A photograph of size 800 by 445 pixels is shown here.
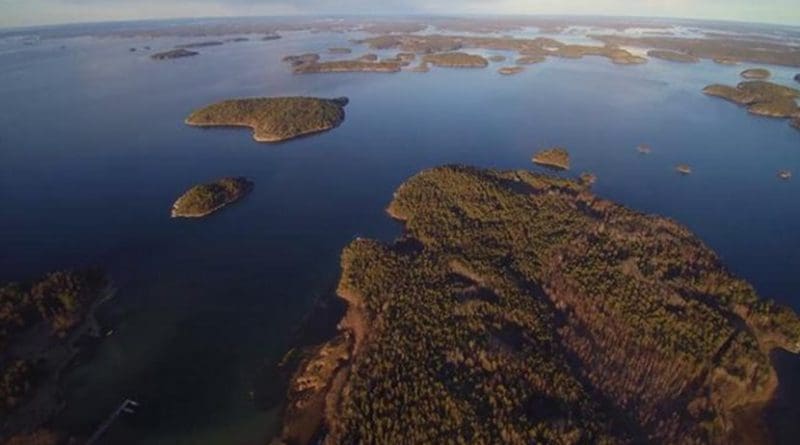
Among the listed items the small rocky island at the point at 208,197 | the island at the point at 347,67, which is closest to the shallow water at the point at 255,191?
the small rocky island at the point at 208,197

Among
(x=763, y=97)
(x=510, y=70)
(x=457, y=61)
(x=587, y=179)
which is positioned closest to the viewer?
(x=587, y=179)

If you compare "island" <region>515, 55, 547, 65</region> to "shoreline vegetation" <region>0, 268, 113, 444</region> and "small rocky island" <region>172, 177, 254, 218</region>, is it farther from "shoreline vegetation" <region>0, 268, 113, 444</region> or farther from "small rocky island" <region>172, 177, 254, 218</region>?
"shoreline vegetation" <region>0, 268, 113, 444</region>

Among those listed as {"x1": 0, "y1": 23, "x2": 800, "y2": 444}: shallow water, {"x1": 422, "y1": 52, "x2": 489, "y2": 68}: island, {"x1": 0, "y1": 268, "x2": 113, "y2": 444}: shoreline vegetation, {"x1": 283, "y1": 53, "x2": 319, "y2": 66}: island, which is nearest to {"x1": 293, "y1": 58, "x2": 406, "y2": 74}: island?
{"x1": 283, "y1": 53, "x2": 319, "y2": 66}: island

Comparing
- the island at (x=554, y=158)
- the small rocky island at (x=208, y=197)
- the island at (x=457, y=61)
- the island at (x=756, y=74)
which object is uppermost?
the island at (x=457, y=61)

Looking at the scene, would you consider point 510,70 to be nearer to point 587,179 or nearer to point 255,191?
point 587,179

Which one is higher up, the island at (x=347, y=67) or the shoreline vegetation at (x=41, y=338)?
the island at (x=347, y=67)

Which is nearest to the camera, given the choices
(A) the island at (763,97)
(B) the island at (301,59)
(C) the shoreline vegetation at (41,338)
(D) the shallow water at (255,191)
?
(C) the shoreline vegetation at (41,338)

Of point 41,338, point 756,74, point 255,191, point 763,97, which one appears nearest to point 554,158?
point 255,191

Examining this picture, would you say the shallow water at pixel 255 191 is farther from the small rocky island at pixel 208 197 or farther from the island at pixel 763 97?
the island at pixel 763 97
